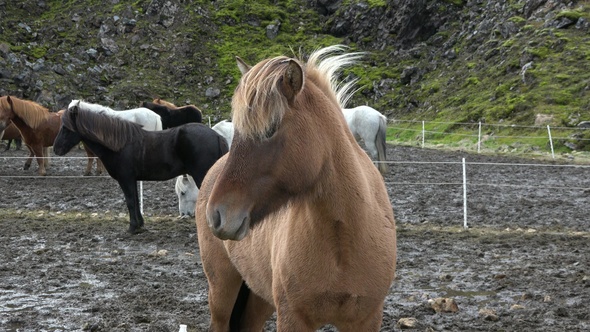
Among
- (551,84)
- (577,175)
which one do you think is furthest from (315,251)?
(551,84)

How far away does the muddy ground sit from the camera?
5.17m

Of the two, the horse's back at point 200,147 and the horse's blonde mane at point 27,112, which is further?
the horse's blonde mane at point 27,112

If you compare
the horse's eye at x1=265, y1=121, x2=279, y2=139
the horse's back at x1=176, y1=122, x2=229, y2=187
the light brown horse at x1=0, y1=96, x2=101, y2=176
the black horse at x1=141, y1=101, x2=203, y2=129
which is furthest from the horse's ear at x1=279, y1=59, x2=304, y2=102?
the light brown horse at x1=0, y1=96, x2=101, y2=176

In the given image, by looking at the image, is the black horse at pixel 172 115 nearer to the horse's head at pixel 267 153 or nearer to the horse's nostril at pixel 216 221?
the horse's head at pixel 267 153

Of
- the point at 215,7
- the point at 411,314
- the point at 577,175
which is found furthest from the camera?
the point at 215,7

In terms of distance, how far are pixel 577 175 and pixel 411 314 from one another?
35.4ft

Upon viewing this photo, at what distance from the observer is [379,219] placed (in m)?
2.96

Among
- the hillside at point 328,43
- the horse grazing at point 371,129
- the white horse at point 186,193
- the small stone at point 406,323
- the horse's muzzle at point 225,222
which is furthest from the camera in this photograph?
the hillside at point 328,43

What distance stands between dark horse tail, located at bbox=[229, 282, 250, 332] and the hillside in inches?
821

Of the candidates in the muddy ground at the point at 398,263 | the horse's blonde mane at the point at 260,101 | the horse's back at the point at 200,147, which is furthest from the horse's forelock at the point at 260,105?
the horse's back at the point at 200,147

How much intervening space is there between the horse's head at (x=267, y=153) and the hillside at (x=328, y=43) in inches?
862

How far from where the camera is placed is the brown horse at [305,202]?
2.48 meters

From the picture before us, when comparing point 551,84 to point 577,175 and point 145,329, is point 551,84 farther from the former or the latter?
point 145,329

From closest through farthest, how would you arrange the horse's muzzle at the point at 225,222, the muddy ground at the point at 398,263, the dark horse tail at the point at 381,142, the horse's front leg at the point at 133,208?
the horse's muzzle at the point at 225,222, the muddy ground at the point at 398,263, the horse's front leg at the point at 133,208, the dark horse tail at the point at 381,142
